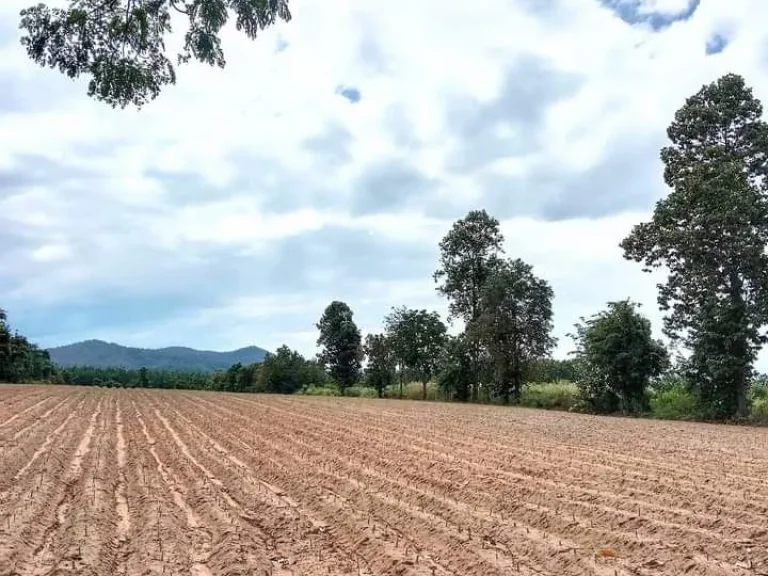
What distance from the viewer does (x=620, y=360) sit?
29.6 m

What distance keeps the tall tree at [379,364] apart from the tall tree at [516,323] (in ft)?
52.6

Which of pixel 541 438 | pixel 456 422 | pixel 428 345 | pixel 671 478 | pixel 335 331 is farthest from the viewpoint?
pixel 335 331

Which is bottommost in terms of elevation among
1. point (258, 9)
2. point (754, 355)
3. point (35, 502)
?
point (35, 502)


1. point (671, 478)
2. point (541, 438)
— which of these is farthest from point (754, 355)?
point (671, 478)

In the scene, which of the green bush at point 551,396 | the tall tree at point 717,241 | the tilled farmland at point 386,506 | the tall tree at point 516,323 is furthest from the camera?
the tall tree at point 516,323

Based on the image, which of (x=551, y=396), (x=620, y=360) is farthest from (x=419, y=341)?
(x=620, y=360)

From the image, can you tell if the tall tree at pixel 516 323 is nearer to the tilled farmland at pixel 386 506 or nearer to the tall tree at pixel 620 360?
the tall tree at pixel 620 360

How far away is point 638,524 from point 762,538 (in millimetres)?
1205

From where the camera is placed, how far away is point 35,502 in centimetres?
899

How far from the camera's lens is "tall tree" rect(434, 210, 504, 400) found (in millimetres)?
44969

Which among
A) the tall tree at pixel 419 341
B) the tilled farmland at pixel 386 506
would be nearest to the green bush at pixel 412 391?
the tall tree at pixel 419 341

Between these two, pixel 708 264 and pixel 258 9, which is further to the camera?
pixel 708 264

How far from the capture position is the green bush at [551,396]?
35062 millimetres

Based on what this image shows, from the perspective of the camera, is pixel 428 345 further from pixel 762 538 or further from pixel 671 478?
pixel 762 538
